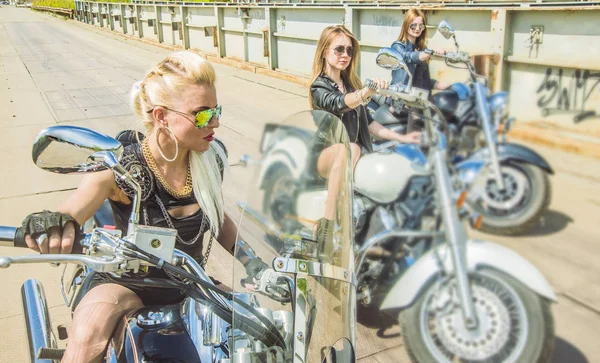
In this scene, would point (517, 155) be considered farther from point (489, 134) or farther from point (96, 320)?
point (96, 320)

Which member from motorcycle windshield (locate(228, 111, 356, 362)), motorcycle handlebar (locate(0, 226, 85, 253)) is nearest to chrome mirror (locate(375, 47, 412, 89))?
motorcycle windshield (locate(228, 111, 356, 362))

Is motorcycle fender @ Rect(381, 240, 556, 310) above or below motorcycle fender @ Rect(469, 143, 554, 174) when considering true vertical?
below

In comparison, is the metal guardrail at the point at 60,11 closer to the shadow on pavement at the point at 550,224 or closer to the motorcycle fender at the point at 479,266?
the shadow on pavement at the point at 550,224

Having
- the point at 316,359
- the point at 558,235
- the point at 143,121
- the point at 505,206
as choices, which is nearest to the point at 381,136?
the point at 505,206

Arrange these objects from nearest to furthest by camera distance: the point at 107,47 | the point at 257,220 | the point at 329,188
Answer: the point at 257,220, the point at 329,188, the point at 107,47

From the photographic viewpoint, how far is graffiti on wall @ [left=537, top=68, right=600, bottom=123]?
514 cm

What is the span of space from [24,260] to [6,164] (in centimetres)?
614

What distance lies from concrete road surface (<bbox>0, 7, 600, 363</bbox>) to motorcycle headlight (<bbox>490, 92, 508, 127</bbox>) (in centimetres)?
65

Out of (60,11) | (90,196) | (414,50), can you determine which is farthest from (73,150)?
(60,11)

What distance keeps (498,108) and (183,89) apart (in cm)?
198

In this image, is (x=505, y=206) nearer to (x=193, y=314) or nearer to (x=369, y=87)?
(x=369, y=87)

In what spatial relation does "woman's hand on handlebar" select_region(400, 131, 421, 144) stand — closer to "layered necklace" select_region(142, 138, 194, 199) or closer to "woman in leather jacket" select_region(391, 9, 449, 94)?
"layered necklace" select_region(142, 138, 194, 199)

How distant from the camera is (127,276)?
1690mm

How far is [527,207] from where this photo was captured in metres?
3.73
